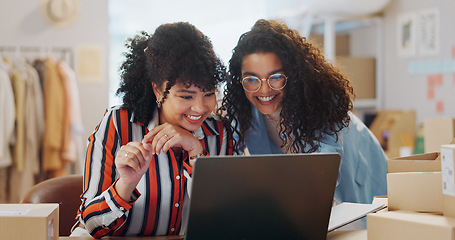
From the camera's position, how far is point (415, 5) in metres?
4.22

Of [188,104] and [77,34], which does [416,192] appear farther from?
[77,34]

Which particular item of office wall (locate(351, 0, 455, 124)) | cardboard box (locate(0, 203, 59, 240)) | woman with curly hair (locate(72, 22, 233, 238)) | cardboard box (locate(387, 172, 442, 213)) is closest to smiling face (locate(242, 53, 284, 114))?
woman with curly hair (locate(72, 22, 233, 238))

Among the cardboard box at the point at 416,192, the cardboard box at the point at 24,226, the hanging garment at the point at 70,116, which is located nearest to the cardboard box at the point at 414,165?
the cardboard box at the point at 416,192

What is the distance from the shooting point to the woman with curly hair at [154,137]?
1329 millimetres

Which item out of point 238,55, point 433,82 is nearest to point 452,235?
point 238,55

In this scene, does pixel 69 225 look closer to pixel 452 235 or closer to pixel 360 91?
pixel 452 235

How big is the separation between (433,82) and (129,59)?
3100 mm

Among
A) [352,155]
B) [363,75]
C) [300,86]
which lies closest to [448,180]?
[300,86]

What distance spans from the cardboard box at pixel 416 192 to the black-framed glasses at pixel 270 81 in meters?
0.49

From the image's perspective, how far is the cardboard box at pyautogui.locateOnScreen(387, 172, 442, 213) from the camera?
1.08 meters

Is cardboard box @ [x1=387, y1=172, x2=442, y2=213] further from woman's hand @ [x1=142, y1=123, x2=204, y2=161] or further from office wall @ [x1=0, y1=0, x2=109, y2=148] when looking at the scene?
office wall @ [x1=0, y1=0, x2=109, y2=148]

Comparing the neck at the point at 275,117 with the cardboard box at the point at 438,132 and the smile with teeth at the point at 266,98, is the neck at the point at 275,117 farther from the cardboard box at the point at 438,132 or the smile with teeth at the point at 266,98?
the cardboard box at the point at 438,132

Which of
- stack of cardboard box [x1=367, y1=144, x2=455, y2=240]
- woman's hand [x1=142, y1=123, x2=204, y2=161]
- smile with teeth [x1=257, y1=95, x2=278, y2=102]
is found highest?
smile with teeth [x1=257, y1=95, x2=278, y2=102]

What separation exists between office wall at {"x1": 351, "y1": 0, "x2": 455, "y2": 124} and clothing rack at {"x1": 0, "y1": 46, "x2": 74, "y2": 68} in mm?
2530
